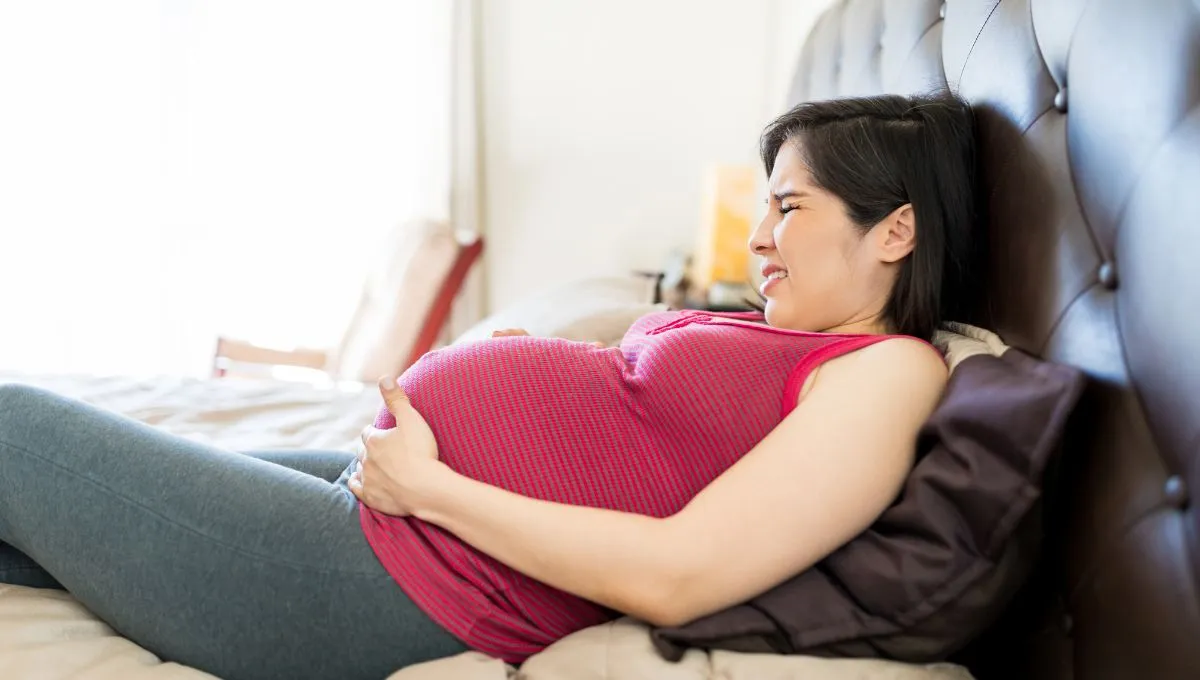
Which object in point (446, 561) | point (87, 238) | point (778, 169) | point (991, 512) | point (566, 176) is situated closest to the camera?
point (991, 512)

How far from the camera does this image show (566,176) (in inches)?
141

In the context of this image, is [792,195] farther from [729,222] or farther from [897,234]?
[729,222]

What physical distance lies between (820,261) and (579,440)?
36 centimetres

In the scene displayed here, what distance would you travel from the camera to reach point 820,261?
105cm

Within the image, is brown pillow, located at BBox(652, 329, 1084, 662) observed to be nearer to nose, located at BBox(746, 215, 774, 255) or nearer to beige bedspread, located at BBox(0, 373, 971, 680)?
beige bedspread, located at BBox(0, 373, 971, 680)

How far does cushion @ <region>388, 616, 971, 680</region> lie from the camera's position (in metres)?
0.78

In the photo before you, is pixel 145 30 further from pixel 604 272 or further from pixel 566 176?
pixel 604 272

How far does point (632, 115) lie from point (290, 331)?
165 centimetres

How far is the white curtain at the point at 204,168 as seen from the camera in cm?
324

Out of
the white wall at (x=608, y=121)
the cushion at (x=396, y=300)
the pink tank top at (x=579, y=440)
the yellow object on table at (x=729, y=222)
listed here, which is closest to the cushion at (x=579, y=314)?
the yellow object on table at (x=729, y=222)

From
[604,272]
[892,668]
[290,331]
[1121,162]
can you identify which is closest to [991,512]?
[892,668]

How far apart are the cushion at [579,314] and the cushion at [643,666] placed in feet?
2.88

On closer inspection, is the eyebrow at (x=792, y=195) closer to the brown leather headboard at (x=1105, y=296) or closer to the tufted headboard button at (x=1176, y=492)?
the brown leather headboard at (x=1105, y=296)

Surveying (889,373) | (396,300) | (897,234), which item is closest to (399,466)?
(889,373)
